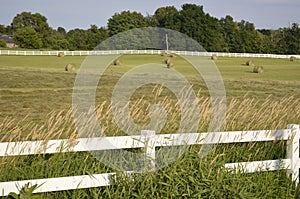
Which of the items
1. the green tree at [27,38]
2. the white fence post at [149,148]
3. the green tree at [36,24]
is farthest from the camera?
the green tree at [36,24]

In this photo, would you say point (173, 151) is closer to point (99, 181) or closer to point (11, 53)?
point (99, 181)

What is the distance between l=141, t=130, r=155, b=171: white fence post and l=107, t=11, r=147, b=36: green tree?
242ft

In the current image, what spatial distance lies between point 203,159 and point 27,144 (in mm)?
1974

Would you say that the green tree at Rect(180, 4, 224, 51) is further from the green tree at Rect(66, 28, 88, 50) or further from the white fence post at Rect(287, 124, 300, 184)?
the white fence post at Rect(287, 124, 300, 184)

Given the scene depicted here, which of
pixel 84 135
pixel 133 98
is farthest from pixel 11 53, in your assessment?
pixel 84 135

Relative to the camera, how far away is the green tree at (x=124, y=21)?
79550 mm

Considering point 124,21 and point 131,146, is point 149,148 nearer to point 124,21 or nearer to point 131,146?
point 131,146

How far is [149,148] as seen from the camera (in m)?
5.24

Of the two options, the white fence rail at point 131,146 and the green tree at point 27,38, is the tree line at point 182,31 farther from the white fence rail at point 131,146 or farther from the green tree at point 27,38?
the white fence rail at point 131,146

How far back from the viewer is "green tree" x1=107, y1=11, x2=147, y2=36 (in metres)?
79.6

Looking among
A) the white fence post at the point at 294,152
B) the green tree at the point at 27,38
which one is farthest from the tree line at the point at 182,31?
the white fence post at the point at 294,152

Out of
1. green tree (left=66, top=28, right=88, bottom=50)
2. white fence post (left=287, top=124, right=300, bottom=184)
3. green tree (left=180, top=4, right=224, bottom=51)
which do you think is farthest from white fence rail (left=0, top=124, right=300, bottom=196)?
green tree (left=180, top=4, right=224, bottom=51)

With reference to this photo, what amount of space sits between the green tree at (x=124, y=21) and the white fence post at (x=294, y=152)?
7324 centimetres

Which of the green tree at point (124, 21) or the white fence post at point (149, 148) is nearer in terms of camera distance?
the white fence post at point (149, 148)
